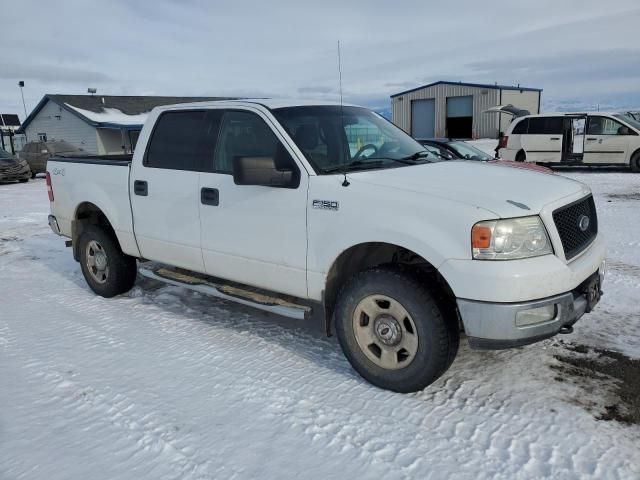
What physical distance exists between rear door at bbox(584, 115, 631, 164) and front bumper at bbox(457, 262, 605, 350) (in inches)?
576

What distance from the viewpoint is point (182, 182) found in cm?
453

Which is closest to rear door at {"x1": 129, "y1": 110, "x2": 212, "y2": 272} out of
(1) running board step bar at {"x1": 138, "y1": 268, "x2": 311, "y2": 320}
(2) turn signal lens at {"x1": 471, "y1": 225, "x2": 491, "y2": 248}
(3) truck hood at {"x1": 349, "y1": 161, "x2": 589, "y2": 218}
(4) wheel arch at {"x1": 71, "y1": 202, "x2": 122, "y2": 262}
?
(1) running board step bar at {"x1": 138, "y1": 268, "x2": 311, "y2": 320}

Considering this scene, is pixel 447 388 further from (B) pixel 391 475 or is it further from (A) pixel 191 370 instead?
(A) pixel 191 370

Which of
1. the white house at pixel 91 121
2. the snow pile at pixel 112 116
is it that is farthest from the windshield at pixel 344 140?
the snow pile at pixel 112 116

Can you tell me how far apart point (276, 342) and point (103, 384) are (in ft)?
4.37

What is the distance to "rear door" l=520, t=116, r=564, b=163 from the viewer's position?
53.9 ft

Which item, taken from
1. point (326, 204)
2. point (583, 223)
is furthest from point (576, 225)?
point (326, 204)

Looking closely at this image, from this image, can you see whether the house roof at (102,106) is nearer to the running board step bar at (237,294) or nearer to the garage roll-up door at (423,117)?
the garage roll-up door at (423,117)

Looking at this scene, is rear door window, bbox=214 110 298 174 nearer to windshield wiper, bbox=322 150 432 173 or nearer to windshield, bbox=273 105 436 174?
windshield, bbox=273 105 436 174

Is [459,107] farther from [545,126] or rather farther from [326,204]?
[326,204]

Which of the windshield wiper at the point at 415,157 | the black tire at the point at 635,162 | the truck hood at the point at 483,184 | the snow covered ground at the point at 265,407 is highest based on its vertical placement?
the windshield wiper at the point at 415,157

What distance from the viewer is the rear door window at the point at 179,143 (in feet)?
14.8

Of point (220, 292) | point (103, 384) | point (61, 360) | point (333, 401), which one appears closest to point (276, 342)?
point (220, 292)

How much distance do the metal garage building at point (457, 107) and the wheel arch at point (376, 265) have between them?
112 feet
